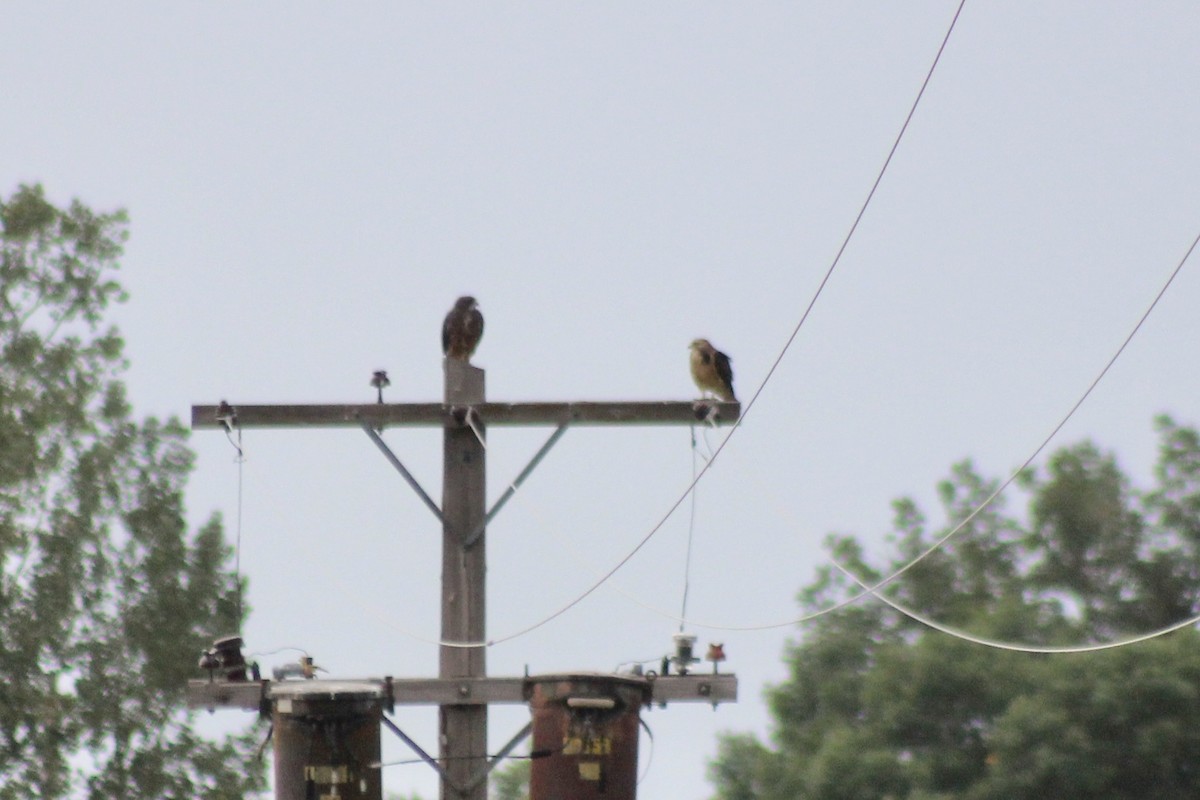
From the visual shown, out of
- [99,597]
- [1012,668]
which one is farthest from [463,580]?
[1012,668]

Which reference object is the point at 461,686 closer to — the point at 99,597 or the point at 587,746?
the point at 587,746

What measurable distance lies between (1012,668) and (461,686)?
36695mm

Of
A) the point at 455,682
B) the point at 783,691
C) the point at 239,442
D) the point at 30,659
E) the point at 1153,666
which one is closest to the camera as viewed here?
the point at 455,682

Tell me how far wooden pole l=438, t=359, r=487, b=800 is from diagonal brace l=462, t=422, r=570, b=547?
1.1 inches

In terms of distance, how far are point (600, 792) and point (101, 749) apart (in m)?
18.7

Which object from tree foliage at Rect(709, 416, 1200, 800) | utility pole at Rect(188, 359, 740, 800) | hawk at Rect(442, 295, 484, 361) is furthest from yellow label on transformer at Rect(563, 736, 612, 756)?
tree foliage at Rect(709, 416, 1200, 800)

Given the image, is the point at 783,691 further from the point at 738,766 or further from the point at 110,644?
the point at 110,644

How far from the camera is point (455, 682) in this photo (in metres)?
13.8

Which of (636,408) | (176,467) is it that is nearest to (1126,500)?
(176,467)

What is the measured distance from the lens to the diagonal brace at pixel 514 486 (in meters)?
14.2

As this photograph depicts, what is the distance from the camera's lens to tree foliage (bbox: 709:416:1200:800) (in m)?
46.3

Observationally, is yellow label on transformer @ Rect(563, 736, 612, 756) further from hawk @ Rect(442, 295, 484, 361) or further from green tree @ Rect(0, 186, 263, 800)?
green tree @ Rect(0, 186, 263, 800)

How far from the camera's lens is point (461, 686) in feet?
45.3

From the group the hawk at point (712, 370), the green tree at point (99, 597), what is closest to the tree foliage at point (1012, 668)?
the green tree at point (99, 597)
